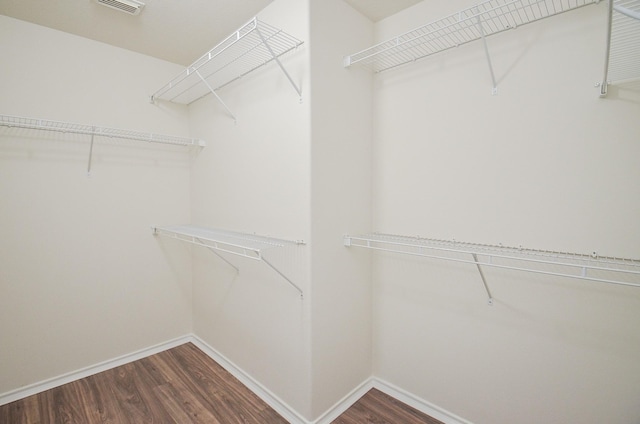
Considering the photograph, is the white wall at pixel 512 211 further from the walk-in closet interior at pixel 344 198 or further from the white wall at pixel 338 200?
the white wall at pixel 338 200

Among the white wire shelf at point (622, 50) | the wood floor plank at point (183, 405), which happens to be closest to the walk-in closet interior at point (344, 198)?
the white wire shelf at point (622, 50)

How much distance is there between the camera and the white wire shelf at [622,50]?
996 mm

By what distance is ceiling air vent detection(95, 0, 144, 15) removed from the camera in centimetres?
174

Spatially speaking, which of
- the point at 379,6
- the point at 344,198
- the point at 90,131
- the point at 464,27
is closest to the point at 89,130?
the point at 90,131

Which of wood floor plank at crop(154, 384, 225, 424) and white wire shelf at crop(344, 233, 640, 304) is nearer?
white wire shelf at crop(344, 233, 640, 304)

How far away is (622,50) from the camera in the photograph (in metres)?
1.13

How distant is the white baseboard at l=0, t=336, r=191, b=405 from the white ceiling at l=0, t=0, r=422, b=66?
243cm

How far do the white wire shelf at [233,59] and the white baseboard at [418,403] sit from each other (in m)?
1.96

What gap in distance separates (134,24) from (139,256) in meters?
1.71

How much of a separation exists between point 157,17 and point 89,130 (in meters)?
0.93

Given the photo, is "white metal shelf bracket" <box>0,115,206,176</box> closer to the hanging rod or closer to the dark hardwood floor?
the hanging rod

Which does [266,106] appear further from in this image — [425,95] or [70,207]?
[70,207]

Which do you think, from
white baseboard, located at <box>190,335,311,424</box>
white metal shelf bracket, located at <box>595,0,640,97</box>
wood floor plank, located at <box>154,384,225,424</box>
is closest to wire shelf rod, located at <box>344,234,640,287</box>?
white metal shelf bracket, located at <box>595,0,640,97</box>

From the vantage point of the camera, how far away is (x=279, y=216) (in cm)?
185
